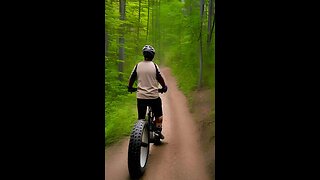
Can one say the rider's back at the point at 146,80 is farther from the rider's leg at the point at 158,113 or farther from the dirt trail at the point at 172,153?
the dirt trail at the point at 172,153

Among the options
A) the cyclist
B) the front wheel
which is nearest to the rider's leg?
the cyclist

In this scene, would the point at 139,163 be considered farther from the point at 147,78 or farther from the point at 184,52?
the point at 184,52

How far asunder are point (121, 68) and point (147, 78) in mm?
459

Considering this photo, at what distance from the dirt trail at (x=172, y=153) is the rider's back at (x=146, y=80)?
57cm

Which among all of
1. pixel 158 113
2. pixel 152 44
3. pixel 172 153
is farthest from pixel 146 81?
pixel 172 153

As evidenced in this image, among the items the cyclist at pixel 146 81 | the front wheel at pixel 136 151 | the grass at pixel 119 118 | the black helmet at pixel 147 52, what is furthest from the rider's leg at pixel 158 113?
the black helmet at pixel 147 52

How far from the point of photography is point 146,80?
139 inches

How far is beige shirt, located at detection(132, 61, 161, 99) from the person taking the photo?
3.50 m

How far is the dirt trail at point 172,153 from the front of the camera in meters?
3.18

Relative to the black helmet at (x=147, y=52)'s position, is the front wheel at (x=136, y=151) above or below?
below

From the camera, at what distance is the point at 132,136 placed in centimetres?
306

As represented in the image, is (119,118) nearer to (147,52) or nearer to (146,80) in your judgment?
(146,80)

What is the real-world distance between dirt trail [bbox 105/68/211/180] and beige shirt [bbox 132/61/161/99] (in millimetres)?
573
